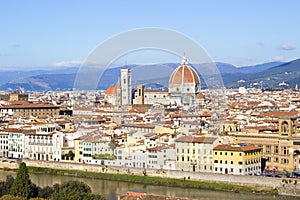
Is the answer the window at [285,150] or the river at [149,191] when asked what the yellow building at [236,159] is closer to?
the window at [285,150]

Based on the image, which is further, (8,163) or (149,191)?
(8,163)

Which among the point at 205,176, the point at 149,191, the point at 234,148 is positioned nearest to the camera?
the point at 149,191

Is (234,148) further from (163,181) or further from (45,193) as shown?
(45,193)

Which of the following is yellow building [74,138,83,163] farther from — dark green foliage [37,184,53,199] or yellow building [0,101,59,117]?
yellow building [0,101,59,117]

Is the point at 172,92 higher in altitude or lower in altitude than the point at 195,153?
higher

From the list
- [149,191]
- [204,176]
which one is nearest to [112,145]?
[204,176]

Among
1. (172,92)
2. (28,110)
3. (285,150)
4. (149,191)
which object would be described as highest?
(172,92)

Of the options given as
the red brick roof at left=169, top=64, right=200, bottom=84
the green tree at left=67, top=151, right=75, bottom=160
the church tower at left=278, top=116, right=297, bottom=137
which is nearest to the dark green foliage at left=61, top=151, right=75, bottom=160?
the green tree at left=67, top=151, right=75, bottom=160

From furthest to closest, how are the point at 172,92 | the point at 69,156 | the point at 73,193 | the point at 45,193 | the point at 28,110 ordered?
the point at 172,92 < the point at 28,110 < the point at 69,156 < the point at 45,193 < the point at 73,193
